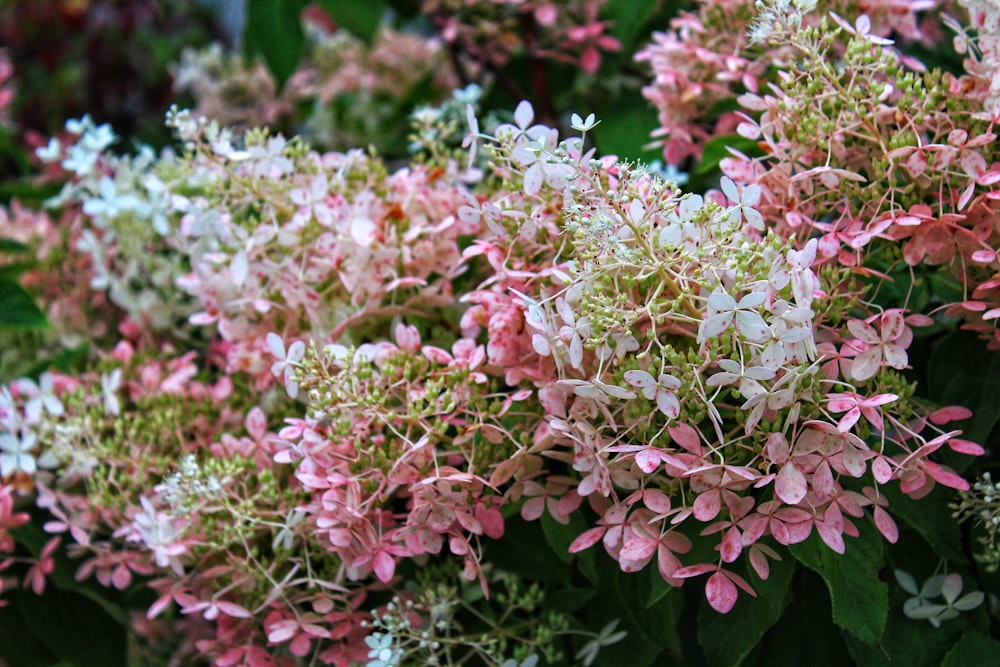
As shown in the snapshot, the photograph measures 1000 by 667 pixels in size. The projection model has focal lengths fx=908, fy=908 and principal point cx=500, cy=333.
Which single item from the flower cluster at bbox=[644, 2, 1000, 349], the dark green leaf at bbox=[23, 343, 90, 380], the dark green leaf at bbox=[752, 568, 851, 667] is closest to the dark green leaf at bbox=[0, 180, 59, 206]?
the dark green leaf at bbox=[23, 343, 90, 380]

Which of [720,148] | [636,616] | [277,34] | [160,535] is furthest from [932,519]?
[277,34]

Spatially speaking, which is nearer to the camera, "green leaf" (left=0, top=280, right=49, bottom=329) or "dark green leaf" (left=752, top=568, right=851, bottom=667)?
"dark green leaf" (left=752, top=568, right=851, bottom=667)

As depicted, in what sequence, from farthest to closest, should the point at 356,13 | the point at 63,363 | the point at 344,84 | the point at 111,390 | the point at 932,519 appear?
the point at 344,84 → the point at 356,13 → the point at 63,363 → the point at 111,390 → the point at 932,519

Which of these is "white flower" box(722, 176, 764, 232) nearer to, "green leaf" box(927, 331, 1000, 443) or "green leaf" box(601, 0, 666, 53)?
"green leaf" box(927, 331, 1000, 443)

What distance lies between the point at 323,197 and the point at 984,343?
56 cm

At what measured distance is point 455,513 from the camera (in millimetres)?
657

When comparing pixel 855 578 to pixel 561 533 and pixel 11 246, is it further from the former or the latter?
pixel 11 246

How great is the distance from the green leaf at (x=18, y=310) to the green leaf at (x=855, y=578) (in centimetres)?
72

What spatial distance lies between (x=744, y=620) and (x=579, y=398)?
0.21 m

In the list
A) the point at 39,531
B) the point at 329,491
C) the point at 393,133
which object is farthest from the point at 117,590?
the point at 393,133

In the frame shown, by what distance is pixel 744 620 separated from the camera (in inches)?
26.4

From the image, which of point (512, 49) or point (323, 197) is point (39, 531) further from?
point (512, 49)

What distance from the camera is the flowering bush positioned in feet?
1.94

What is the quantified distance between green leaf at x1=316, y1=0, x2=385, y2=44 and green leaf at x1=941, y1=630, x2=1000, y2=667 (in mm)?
916
